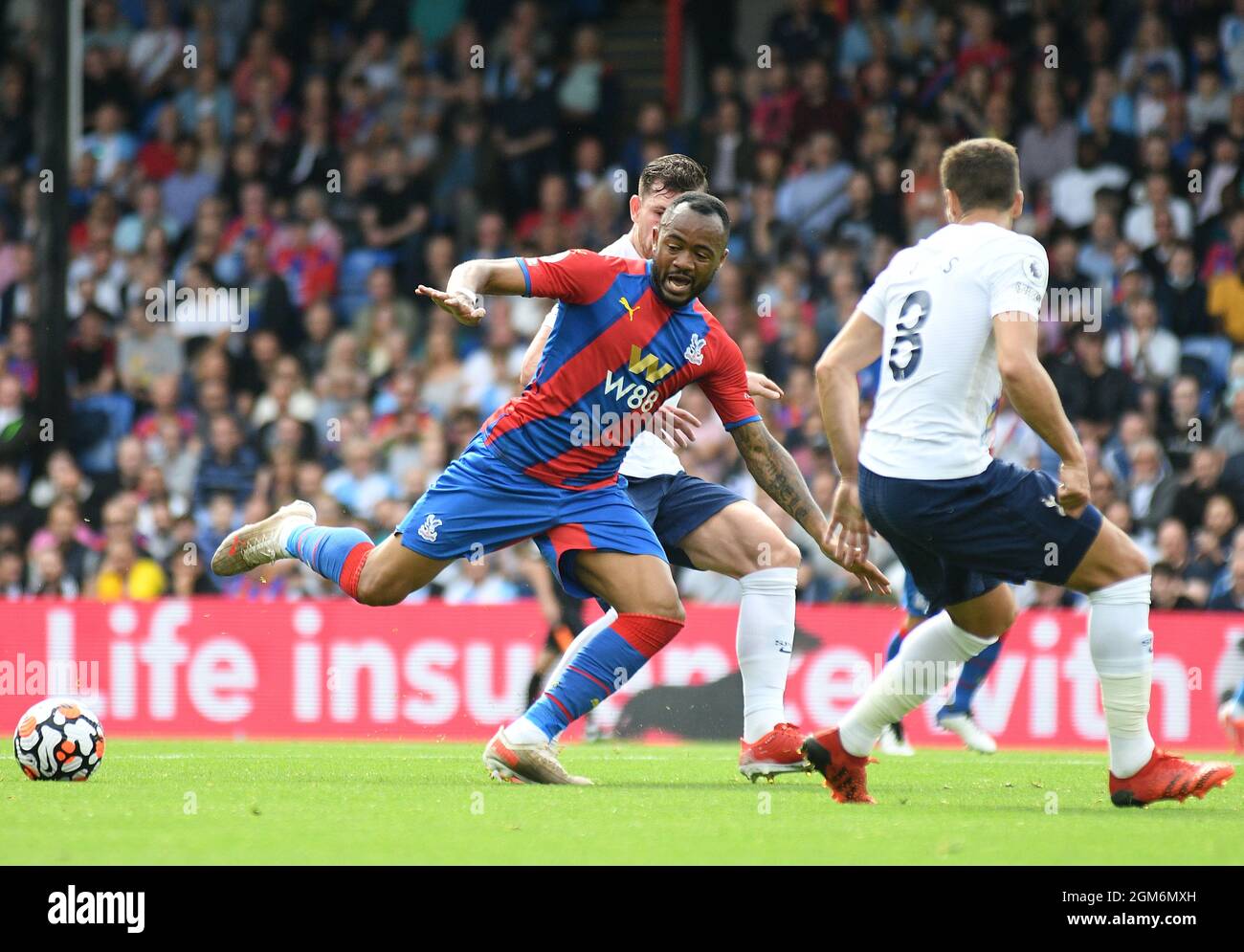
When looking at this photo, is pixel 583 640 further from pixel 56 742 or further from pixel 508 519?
pixel 56 742

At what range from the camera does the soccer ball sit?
21.4ft

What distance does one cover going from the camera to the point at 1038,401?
17.8ft

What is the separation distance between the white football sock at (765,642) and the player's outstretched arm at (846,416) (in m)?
1.22

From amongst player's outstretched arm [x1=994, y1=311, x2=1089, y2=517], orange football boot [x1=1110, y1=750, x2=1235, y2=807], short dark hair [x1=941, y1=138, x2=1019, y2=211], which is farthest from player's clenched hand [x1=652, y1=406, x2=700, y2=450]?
orange football boot [x1=1110, y1=750, x2=1235, y2=807]

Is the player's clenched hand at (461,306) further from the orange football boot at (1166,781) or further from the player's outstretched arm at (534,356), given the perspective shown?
the orange football boot at (1166,781)

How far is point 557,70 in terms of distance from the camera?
51.8 ft

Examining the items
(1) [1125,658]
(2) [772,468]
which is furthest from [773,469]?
(1) [1125,658]

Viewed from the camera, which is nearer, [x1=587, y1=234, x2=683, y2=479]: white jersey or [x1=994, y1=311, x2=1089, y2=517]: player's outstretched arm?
[x1=994, y1=311, x2=1089, y2=517]: player's outstretched arm

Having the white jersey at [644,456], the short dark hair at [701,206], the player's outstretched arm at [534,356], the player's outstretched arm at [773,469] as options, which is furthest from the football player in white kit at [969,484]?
the white jersey at [644,456]

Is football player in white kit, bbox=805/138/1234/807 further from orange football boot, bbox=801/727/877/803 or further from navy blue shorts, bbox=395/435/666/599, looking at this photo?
navy blue shorts, bbox=395/435/666/599

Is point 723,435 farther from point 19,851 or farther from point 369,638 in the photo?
point 19,851

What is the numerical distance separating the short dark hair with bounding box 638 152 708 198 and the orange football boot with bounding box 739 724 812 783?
2.06 m

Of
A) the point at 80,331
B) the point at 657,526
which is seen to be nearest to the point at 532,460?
the point at 657,526
